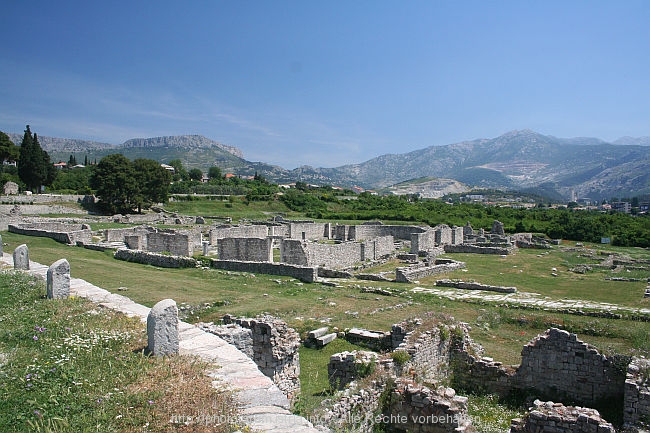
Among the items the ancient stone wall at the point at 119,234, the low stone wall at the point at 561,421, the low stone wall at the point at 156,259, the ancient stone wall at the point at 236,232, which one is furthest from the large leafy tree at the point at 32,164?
the low stone wall at the point at 561,421

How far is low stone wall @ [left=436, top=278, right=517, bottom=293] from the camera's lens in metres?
22.5

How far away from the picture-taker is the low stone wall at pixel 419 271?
25078 millimetres

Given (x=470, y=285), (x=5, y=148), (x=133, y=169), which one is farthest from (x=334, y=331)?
(x=5, y=148)

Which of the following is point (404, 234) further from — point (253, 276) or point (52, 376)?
point (52, 376)

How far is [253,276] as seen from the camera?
21.7 metres

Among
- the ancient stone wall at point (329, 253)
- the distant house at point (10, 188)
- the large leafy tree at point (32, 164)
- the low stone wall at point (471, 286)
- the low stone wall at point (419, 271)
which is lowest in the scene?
the low stone wall at point (471, 286)

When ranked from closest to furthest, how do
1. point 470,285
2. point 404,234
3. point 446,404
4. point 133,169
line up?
point 446,404, point 470,285, point 404,234, point 133,169

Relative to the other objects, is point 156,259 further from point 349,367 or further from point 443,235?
point 443,235

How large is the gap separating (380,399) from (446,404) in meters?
1.14

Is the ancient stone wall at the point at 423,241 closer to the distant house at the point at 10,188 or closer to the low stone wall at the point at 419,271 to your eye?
the low stone wall at the point at 419,271

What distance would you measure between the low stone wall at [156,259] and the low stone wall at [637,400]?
19.5 metres

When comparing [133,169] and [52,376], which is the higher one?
[133,169]

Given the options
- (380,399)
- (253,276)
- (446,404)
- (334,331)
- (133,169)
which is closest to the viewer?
(446,404)

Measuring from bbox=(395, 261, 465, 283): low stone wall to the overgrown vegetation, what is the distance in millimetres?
18820
